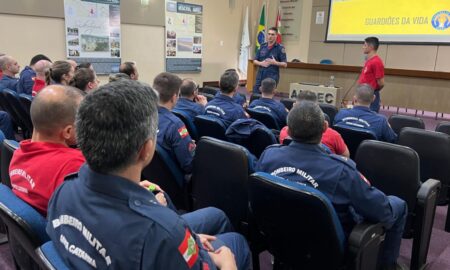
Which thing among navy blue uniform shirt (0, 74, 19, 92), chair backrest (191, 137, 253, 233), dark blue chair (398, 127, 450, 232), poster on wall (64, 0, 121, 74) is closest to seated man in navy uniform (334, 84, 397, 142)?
dark blue chair (398, 127, 450, 232)

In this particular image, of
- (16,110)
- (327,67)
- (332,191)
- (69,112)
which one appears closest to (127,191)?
(69,112)

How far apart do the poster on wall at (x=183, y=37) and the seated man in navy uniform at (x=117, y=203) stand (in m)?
8.12

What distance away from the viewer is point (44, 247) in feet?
2.93

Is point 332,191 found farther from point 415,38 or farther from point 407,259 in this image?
point 415,38

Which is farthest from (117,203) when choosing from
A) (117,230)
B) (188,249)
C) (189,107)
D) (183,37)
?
(183,37)

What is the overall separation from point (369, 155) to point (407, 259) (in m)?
0.74

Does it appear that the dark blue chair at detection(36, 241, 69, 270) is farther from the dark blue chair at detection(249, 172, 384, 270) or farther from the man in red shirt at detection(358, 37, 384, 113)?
the man in red shirt at detection(358, 37, 384, 113)

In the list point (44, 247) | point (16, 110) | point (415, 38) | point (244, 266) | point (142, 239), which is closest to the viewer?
point (142, 239)

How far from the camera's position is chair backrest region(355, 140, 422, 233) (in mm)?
1992

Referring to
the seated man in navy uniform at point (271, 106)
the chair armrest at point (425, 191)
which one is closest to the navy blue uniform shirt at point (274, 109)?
the seated man in navy uniform at point (271, 106)

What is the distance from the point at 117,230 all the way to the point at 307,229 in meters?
0.87

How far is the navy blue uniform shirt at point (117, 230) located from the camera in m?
0.78

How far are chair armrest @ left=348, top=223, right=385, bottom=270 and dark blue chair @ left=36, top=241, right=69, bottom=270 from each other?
1057mm

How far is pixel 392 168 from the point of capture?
207cm
